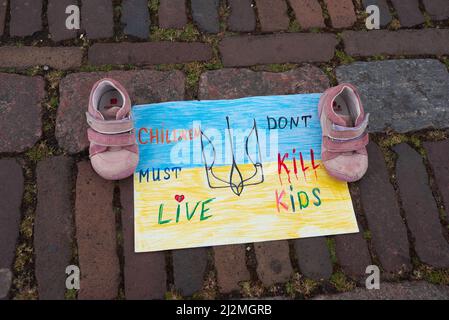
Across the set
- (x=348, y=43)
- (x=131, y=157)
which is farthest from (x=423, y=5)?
(x=131, y=157)

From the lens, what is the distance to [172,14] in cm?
242

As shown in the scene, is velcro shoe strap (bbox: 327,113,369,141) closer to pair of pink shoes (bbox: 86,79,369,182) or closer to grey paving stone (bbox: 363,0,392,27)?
pair of pink shoes (bbox: 86,79,369,182)

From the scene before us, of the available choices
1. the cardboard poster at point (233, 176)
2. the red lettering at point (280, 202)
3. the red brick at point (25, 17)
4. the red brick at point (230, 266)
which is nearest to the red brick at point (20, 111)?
the red brick at point (25, 17)

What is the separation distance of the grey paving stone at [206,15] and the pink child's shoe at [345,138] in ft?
2.54

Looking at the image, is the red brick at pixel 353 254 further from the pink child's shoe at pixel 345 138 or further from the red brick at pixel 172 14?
the red brick at pixel 172 14

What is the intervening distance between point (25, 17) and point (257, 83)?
1340mm

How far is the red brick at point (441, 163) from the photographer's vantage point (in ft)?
6.86

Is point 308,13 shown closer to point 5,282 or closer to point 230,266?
point 230,266

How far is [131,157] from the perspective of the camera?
6.43 ft

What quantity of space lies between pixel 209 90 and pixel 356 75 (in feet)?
2.69

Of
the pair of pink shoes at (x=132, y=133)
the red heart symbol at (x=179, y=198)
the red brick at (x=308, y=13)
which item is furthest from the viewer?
the red brick at (x=308, y=13)

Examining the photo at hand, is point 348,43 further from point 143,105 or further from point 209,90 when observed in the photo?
point 143,105
